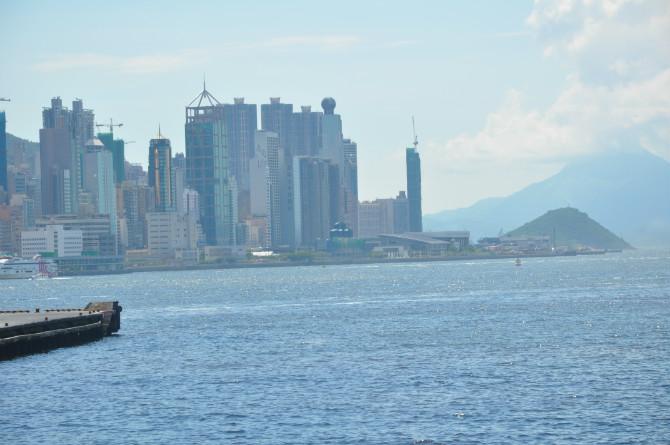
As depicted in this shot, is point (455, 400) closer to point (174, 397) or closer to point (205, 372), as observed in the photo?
point (174, 397)

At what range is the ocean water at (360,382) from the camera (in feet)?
195

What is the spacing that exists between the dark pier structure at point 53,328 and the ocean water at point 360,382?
1.52 metres

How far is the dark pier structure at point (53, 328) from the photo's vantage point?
9505cm

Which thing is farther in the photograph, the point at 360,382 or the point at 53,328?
the point at 53,328

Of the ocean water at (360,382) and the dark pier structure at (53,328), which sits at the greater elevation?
the dark pier structure at (53,328)

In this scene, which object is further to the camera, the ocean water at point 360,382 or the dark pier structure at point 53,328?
the dark pier structure at point 53,328

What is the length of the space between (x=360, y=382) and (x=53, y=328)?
37301 mm

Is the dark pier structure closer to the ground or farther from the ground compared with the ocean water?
farther from the ground

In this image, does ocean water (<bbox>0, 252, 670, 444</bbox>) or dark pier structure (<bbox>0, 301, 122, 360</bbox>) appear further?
dark pier structure (<bbox>0, 301, 122, 360</bbox>)

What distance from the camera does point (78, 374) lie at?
82.9 metres

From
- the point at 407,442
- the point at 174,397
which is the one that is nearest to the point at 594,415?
the point at 407,442

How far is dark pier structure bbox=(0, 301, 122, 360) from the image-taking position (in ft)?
312

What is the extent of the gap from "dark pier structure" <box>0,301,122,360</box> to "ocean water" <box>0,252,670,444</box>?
1.52 metres

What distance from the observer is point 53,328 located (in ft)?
343
